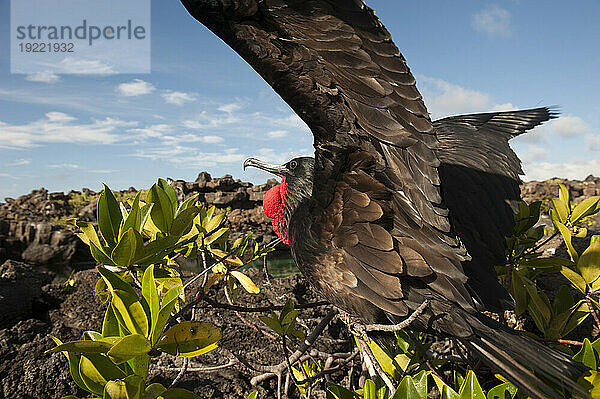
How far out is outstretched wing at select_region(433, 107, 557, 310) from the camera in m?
0.90

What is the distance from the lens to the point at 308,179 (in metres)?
1.12

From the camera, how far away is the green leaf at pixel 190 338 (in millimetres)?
590

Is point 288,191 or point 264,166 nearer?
point 288,191

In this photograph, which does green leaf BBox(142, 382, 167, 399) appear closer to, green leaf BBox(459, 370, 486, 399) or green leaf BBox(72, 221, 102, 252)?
green leaf BBox(72, 221, 102, 252)

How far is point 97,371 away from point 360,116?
1.86 ft

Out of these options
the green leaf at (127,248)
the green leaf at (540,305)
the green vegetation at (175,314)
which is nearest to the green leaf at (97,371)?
the green vegetation at (175,314)

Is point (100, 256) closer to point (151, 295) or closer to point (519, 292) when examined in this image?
point (151, 295)

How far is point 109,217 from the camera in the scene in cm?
68

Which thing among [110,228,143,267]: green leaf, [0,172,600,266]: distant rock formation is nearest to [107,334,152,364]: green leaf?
[110,228,143,267]: green leaf

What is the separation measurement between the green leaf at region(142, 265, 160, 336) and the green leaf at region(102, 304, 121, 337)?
0.05m

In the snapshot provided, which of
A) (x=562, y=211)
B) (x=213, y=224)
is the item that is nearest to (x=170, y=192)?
(x=213, y=224)

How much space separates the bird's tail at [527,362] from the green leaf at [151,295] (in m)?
0.52

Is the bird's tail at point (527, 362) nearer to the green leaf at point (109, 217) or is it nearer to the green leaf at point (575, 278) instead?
the green leaf at point (575, 278)

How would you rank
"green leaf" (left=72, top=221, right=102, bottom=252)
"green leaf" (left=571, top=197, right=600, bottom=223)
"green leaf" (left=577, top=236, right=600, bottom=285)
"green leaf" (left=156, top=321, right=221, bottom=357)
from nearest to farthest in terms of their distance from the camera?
"green leaf" (left=156, top=321, right=221, bottom=357) < "green leaf" (left=72, top=221, right=102, bottom=252) < "green leaf" (left=577, top=236, right=600, bottom=285) < "green leaf" (left=571, top=197, right=600, bottom=223)
